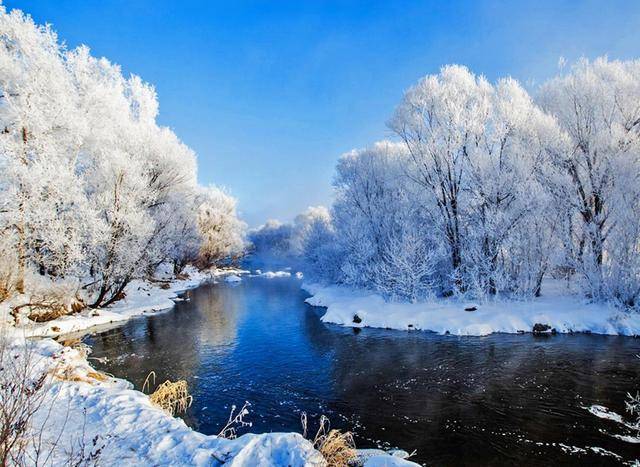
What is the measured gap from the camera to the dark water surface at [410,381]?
8.62 m

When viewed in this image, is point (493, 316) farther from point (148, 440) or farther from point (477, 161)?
point (148, 440)

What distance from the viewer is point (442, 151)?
24.6 metres

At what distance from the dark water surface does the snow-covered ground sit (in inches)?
42.6

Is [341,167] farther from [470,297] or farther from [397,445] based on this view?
[397,445]

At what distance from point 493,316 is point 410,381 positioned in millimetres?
10034

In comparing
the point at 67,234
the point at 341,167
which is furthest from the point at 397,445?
the point at 341,167

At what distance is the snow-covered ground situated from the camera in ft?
60.3

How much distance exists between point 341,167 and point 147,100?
18.1 m

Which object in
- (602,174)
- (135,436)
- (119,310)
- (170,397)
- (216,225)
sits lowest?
(170,397)

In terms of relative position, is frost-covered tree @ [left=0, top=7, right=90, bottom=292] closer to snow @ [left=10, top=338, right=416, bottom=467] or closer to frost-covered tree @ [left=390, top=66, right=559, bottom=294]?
snow @ [left=10, top=338, right=416, bottom=467]

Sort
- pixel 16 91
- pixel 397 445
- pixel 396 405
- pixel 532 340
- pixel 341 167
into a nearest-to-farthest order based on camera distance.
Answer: pixel 397 445, pixel 396 405, pixel 532 340, pixel 16 91, pixel 341 167

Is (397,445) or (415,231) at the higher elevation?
(415,231)

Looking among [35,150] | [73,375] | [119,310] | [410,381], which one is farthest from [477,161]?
[119,310]

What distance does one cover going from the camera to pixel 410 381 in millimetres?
12508
